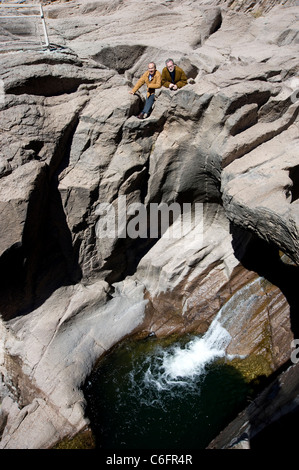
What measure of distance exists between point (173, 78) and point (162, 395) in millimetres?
7566

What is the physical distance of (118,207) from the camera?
28.5 ft

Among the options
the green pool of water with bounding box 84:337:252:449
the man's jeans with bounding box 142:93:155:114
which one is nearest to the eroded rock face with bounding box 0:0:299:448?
the man's jeans with bounding box 142:93:155:114

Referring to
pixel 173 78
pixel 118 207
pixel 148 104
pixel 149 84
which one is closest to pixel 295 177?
pixel 173 78

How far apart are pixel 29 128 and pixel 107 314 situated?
502 centimetres

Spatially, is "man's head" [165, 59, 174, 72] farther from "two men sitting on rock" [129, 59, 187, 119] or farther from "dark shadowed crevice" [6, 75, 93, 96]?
"dark shadowed crevice" [6, 75, 93, 96]

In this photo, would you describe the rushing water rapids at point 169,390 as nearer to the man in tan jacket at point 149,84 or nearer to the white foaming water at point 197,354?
the white foaming water at point 197,354

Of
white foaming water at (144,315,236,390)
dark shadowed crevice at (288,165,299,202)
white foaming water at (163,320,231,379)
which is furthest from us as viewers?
white foaming water at (163,320,231,379)

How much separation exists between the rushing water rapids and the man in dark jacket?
17.6ft

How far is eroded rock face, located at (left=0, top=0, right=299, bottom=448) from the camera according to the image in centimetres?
745

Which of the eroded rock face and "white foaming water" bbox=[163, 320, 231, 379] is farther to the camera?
"white foaming water" bbox=[163, 320, 231, 379]

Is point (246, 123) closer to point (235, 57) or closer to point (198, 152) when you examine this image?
point (198, 152)

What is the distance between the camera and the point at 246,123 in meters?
8.20

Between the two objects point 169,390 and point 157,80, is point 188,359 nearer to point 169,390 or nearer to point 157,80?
point 169,390
